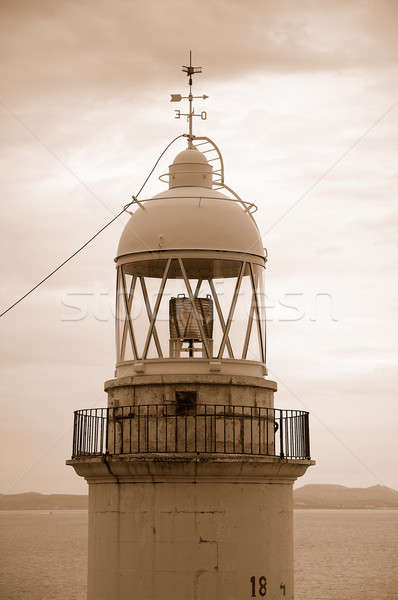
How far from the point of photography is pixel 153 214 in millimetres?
17172

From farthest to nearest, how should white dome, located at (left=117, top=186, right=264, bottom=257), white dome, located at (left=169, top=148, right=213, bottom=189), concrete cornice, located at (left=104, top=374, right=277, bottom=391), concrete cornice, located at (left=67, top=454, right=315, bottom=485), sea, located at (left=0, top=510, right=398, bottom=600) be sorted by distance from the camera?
sea, located at (left=0, top=510, right=398, bottom=600)
white dome, located at (left=169, top=148, right=213, bottom=189)
white dome, located at (left=117, top=186, right=264, bottom=257)
concrete cornice, located at (left=104, top=374, right=277, bottom=391)
concrete cornice, located at (left=67, top=454, right=315, bottom=485)

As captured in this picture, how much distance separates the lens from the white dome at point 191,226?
55.3ft

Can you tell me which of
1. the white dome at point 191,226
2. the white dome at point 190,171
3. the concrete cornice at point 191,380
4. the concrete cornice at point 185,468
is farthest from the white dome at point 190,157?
the concrete cornice at point 185,468

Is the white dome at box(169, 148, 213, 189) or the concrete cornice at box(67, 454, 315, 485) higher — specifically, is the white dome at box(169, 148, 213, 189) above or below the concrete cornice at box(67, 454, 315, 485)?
above

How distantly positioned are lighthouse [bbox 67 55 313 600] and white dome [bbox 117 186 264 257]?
0.07 feet

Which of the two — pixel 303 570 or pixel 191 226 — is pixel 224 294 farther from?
pixel 303 570

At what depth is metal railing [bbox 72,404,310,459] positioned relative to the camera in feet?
53.1

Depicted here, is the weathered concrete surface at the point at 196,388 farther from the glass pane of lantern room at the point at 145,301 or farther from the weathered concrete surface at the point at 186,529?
the weathered concrete surface at the point at 186,529

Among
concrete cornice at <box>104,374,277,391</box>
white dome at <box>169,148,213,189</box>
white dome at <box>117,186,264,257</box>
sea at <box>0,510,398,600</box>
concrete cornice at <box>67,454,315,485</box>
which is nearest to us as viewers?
concrete cornice at <box>67,454,315,485</box>

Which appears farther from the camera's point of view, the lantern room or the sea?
the sea

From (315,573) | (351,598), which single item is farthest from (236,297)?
(315,573)

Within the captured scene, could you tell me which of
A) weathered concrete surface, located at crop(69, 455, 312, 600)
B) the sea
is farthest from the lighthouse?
the sea

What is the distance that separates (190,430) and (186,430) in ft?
0.20

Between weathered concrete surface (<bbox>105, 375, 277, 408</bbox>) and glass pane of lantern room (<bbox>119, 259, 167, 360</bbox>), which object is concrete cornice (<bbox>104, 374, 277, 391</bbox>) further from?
glass pane of lantern room (<bbox>119, 259, 167, 360</bbox>)
